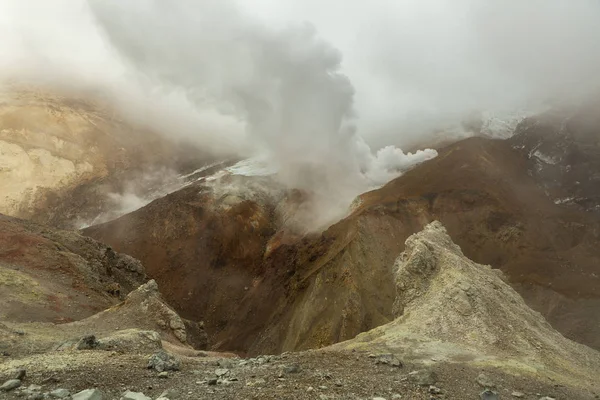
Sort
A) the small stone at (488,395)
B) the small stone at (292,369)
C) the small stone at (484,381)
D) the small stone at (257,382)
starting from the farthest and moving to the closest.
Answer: the small stone at (484,381) → the small stone at (292,369) → the small stone at (488,395) → the small stone at (257,382)

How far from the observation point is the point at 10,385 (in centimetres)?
1058

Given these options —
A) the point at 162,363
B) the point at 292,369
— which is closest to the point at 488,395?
the point at 292,369

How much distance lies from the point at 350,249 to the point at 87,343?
150 feet

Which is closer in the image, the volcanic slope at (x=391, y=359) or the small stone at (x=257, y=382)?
the volcanic slope at (x=391, y=359)

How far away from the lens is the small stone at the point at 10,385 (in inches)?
412

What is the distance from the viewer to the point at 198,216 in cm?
9525

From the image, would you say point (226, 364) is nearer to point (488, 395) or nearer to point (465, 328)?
point (488, 395)

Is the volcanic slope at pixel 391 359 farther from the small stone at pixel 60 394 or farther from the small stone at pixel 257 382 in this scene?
the small stone at pixel 60 394

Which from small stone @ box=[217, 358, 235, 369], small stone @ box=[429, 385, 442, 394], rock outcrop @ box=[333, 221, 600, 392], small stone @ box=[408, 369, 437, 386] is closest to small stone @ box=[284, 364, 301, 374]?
small stone @ box=[217, 358, 235, 369]

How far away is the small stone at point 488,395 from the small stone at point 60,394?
38.9 ft

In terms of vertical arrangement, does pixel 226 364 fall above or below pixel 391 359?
below

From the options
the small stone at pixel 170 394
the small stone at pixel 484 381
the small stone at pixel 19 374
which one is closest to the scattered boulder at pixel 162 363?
the small stone at pixel 170 394

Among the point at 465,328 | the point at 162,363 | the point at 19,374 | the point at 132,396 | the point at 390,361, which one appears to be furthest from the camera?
the point at 465,328

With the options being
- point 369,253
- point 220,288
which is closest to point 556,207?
point 369,253
